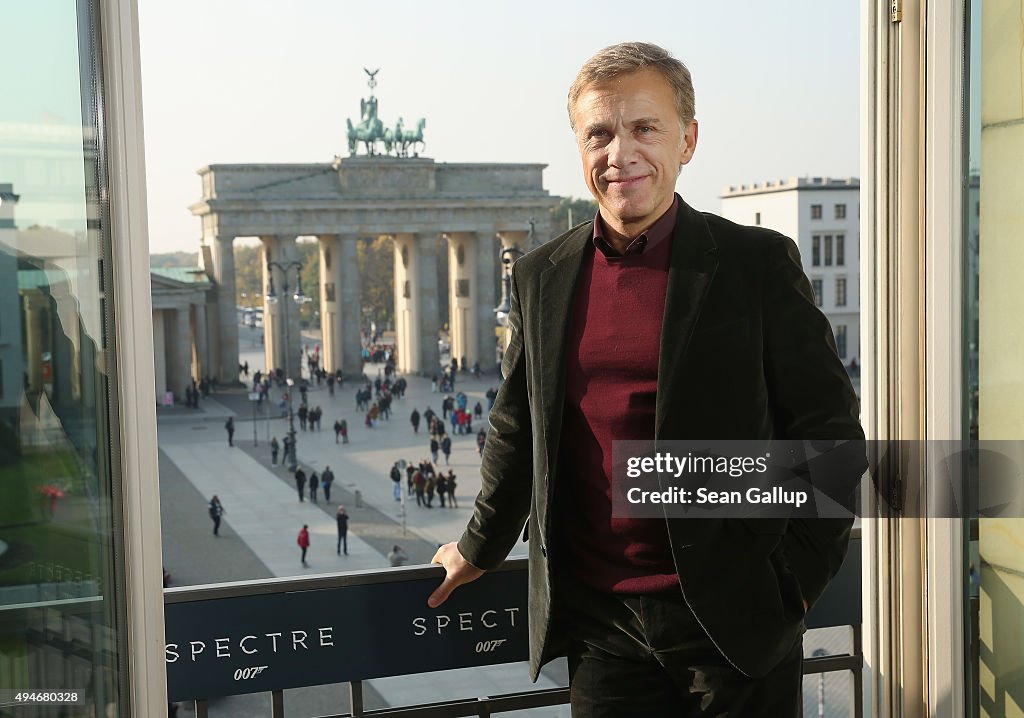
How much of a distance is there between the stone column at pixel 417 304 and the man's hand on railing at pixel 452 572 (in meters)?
46.1

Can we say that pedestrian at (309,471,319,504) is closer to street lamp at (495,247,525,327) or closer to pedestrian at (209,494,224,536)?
pedestrian at (209,494,224,536)

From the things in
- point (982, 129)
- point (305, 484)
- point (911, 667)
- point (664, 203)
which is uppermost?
point (982, 129)

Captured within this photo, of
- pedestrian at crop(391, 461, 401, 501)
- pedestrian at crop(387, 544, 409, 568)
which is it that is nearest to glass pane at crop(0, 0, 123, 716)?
pedestrian at crop(387, 544, 409, 568)

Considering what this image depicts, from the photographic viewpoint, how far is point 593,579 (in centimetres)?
218

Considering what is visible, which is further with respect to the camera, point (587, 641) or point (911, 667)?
point (911, 667)

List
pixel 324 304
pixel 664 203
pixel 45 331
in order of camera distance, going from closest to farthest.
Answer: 1. pixel 45 331
2. pixel 664 203
3. pixel 324 304

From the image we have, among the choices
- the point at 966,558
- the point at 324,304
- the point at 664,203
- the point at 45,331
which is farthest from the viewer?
the point at 324,304

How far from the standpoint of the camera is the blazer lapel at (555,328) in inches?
85.7

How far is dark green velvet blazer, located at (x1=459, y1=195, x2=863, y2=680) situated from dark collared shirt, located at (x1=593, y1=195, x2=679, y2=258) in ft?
0.07

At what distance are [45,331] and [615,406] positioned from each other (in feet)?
3.10

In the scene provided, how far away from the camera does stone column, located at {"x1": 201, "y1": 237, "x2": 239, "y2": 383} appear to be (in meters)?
46.3

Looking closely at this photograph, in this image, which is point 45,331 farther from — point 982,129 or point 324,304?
point 324,304

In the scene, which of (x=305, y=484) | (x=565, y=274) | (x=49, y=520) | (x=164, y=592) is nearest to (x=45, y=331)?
(x=49, y=520)
